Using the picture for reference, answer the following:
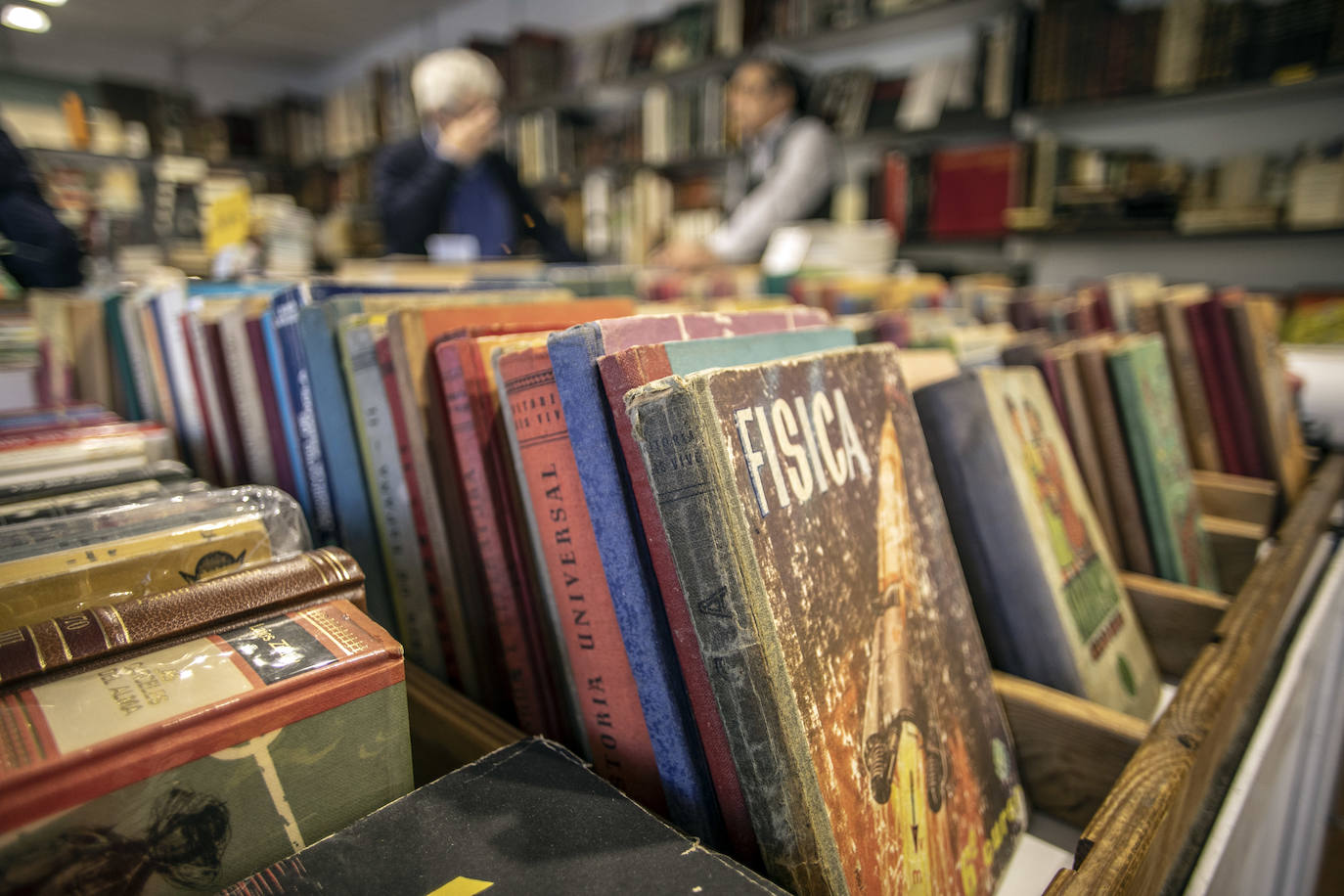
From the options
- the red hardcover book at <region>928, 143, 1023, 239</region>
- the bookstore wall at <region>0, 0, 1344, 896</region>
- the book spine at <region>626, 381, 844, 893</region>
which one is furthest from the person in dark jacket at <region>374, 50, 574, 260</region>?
the book spine at <region>626, 381, 844, 893</region>

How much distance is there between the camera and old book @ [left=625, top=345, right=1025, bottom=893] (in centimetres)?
40

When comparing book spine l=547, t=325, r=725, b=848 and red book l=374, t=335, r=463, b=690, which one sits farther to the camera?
red book l=374, t=335, r=463, b=690

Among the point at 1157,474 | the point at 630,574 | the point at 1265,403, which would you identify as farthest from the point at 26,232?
the point at 1265,403

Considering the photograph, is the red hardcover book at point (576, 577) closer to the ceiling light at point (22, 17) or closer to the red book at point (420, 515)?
the red book at point (420, 515)

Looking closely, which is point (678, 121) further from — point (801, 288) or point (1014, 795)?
point (1014, 795)

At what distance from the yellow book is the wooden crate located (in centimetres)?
58

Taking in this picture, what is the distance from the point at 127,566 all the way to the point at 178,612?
0.11m

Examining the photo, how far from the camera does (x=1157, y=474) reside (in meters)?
0.92

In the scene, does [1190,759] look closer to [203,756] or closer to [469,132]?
[203,756]

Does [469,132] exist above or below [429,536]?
above

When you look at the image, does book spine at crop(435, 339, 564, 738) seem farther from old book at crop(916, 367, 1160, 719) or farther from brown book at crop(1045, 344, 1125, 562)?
brown book at crop(1045, 344, 1125, 562)

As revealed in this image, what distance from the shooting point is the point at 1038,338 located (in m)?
0.98

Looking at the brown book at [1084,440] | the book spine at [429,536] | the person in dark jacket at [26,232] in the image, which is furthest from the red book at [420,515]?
the person in dark jacket at [26,232]

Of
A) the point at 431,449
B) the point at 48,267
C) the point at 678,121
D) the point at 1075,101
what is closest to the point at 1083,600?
the point at 431,449
